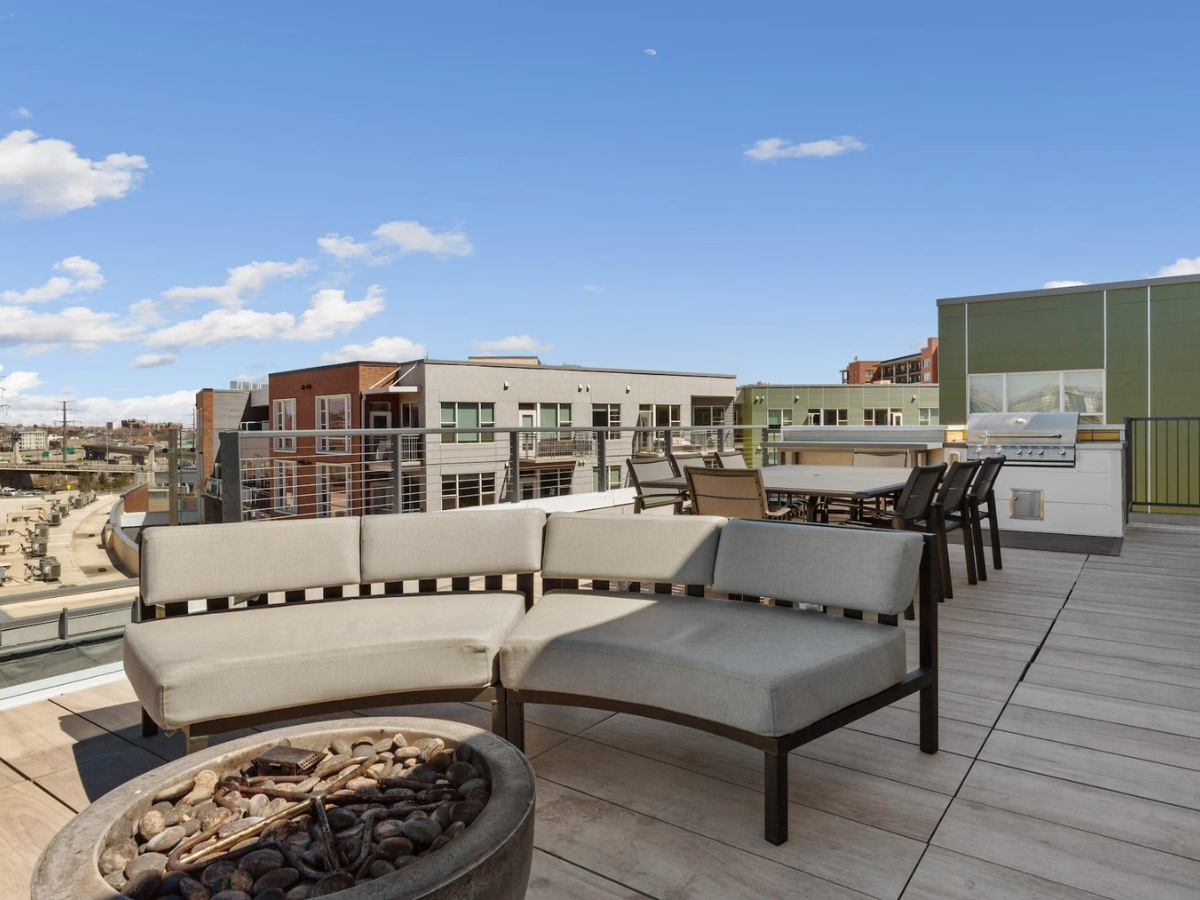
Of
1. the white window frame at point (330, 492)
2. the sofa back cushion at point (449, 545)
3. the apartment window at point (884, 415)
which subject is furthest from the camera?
the apartment window at point (884, 415)

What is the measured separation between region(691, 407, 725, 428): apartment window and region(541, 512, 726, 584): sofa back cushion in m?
25.9

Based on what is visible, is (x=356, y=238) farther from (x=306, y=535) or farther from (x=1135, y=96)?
(x=306, y=535)

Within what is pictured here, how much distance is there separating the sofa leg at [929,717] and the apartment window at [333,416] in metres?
23.7

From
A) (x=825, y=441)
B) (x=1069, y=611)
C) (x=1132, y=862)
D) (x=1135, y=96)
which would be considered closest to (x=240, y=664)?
(x=1132, y=862)

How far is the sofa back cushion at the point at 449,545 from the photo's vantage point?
271 centimetres

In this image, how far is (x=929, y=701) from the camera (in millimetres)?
2232

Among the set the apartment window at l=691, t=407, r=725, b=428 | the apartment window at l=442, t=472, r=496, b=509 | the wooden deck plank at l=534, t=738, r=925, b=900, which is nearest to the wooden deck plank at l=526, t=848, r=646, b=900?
the wooden deck plank at l=534, t=738, r=925, b=900

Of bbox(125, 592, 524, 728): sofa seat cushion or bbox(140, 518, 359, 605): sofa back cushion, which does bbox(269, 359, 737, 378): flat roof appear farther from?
bbox(125, 592, 524, 728): sofa seat cushion

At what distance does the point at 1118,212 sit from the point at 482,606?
1013 inches

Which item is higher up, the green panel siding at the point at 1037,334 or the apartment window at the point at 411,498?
the green panel siding at the point at 1037,334

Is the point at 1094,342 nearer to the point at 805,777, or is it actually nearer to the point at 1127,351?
the point at 1127,351

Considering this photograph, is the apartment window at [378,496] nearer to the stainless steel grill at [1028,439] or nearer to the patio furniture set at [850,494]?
the patio furniture set at [850,494]

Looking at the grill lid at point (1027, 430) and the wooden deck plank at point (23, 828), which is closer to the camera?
the wooden deck plank at point (23, 828)

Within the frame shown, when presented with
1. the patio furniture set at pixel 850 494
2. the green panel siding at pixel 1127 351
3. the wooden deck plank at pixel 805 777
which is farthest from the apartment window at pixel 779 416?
the wooden deck plank at pixel 805 777
